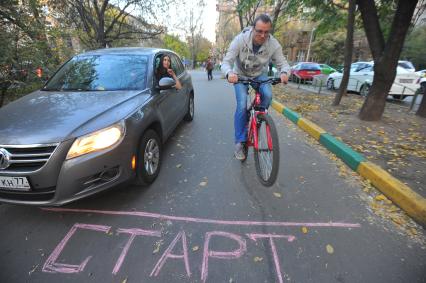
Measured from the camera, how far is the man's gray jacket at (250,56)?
3.40 meters

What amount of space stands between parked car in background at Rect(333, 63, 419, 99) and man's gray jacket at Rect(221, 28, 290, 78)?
8.37 metres

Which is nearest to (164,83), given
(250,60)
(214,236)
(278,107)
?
(250,60)

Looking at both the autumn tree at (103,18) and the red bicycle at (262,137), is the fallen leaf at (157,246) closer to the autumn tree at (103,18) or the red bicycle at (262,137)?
the red bicycle at (262,137)

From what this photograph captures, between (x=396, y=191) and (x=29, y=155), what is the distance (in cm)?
376

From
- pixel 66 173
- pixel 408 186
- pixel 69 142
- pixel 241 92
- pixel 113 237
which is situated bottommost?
pixel 113 237

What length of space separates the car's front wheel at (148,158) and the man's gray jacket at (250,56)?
1247 millimetres

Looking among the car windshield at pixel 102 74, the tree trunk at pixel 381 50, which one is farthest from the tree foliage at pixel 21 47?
the tree trunk at pixel 381 50

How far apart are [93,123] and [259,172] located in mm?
2088

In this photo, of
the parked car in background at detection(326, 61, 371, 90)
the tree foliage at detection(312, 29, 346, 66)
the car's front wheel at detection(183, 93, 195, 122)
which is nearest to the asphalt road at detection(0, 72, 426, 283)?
the car's front wheel at detection(183, 93, 195, 122)

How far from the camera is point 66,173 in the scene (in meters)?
2.30

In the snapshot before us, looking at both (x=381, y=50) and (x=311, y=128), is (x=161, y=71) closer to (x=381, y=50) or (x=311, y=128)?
(x=311, y=128)

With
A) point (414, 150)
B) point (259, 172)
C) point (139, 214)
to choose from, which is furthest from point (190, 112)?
point (414, 150)

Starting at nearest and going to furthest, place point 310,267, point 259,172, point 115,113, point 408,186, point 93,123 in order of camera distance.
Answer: point 310,267, point 93,123, point 115,113, point 408,186, point 259,172

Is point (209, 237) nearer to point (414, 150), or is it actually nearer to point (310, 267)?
point (310, 267)
